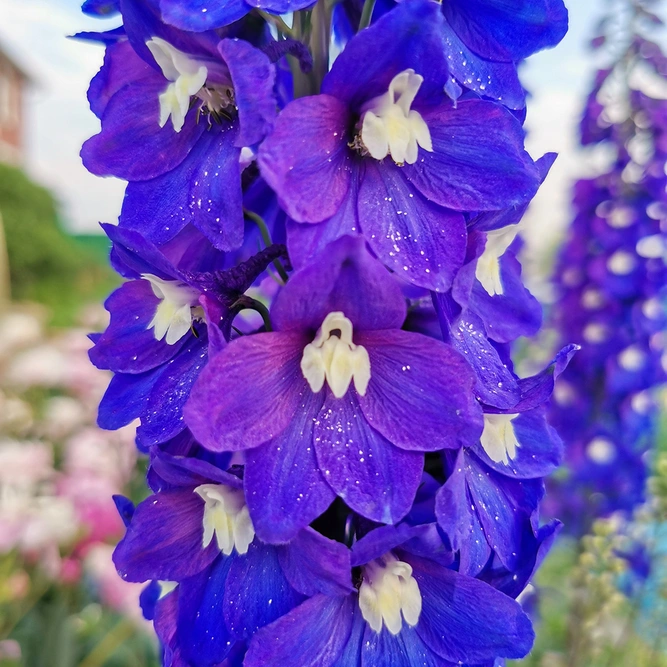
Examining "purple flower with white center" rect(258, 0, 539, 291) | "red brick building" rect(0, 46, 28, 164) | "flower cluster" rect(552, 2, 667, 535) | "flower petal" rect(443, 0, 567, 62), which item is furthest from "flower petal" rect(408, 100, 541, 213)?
"red brick building" rect(0, 46, 28, 164)

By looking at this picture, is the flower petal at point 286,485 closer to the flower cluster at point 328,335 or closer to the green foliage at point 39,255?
the flower cluster at point 328,335

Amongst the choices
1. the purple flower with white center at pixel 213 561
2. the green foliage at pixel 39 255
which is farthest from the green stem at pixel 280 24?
the green foliage at pixel 39 255

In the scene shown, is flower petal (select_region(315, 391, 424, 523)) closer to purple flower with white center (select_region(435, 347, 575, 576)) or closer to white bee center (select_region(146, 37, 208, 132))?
purple flower with white center (select_region(435, 347, 575, 576))

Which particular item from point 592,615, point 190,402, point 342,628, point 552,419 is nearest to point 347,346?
point 190,402

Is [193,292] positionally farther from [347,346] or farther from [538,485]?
[538,485]

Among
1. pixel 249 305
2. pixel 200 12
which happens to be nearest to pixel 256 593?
pixel 249 305
